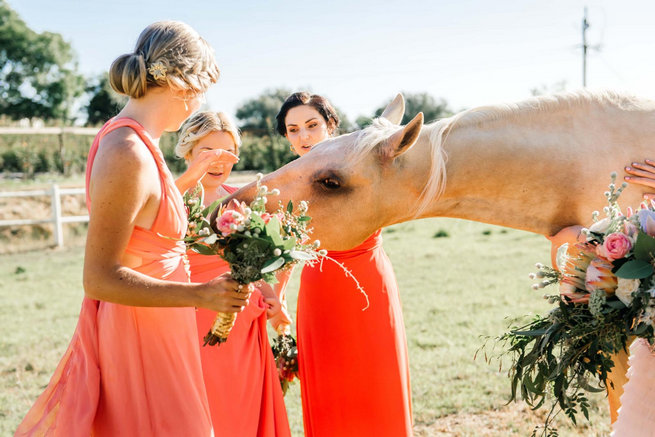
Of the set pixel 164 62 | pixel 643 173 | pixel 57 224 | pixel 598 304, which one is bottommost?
pixel 57 224

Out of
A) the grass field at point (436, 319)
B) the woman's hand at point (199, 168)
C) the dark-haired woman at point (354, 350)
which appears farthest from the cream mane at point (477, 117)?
the grass field at point (436, 319)

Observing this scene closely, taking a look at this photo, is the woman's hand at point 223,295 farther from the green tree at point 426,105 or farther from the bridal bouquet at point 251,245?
the green tree at point 426,105

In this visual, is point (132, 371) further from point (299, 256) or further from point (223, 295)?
point (299, 256)

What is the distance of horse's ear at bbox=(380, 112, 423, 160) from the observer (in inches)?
106

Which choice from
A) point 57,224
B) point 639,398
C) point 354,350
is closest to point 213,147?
point 354,350

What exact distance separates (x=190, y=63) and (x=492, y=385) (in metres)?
4.20

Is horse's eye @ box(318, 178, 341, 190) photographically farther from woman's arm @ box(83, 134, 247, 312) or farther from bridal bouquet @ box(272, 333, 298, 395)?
woman's arm @ box(83, 134, 247, 312)

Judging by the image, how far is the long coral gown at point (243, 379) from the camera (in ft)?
9.37

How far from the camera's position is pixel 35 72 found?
45.9 m

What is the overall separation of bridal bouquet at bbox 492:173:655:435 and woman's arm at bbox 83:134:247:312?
1.35 meters

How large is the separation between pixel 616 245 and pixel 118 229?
167 centimetres

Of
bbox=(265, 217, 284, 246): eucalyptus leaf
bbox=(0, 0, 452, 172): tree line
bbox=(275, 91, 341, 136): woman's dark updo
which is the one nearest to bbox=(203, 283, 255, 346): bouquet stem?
bbox=(265, 217, 284, 246): eucalyptus leaf

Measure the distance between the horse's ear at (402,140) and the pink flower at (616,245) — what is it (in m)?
1.07

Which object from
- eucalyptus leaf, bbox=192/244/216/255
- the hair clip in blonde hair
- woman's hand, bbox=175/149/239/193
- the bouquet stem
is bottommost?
the bouquet stem
